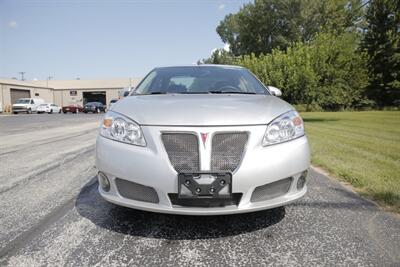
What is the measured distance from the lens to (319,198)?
383 cm

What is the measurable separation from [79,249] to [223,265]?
3.59 feet

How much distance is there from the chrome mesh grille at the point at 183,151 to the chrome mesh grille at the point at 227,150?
13 centimetres

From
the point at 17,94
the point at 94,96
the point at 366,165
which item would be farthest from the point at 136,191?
the point at 94,96

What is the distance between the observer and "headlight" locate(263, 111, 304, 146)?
2.66 metres

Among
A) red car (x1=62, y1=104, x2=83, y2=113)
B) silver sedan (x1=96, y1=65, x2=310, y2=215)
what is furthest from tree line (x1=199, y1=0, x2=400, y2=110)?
red car (x1=62, y1=104, x2=83, y2=113)

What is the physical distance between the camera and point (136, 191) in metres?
2.62

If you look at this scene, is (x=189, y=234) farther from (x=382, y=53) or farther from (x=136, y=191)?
(x=382, y=53)

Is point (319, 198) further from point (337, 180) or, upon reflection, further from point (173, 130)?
point (173, 130)

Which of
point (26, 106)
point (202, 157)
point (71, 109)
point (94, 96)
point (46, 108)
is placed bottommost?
point (71, 109)

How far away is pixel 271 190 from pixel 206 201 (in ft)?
1.82

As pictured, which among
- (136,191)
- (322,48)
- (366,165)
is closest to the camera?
(136,191)

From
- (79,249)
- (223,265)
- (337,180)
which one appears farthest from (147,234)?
(337,180)

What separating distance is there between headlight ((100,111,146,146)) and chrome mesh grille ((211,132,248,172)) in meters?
0.56

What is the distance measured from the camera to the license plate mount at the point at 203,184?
7.99ft
